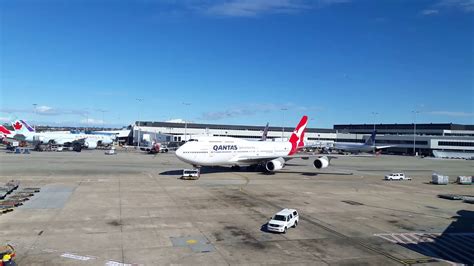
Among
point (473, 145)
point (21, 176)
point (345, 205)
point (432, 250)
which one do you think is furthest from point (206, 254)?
point (473, 145)

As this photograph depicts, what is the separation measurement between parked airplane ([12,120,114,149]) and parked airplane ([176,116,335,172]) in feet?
256

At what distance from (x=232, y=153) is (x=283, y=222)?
34.8 m

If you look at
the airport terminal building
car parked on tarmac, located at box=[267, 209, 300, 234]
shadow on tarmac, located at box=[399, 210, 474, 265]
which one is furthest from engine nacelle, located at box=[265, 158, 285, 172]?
the airport terminal building

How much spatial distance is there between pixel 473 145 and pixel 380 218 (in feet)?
463

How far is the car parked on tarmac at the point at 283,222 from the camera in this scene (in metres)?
23.6

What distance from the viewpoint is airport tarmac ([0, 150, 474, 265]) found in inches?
Answer: 760


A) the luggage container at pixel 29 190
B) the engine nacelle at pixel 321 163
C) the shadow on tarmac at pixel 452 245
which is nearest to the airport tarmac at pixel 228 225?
the shadow on tarmac at pixel 452 245

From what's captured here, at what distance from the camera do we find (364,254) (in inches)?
784

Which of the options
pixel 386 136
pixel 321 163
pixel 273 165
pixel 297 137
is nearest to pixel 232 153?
pixel 273 165

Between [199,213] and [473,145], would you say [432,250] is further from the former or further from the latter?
[473,145]

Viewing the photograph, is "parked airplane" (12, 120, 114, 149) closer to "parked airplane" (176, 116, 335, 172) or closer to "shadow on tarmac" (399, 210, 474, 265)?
"parked airplane" (176, 116, 335, 172)

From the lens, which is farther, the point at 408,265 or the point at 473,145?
the point at 473,145

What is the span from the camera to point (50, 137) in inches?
4631

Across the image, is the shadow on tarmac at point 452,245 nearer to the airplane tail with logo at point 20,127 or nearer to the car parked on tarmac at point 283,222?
the car parked on tarmac at point 283,222
